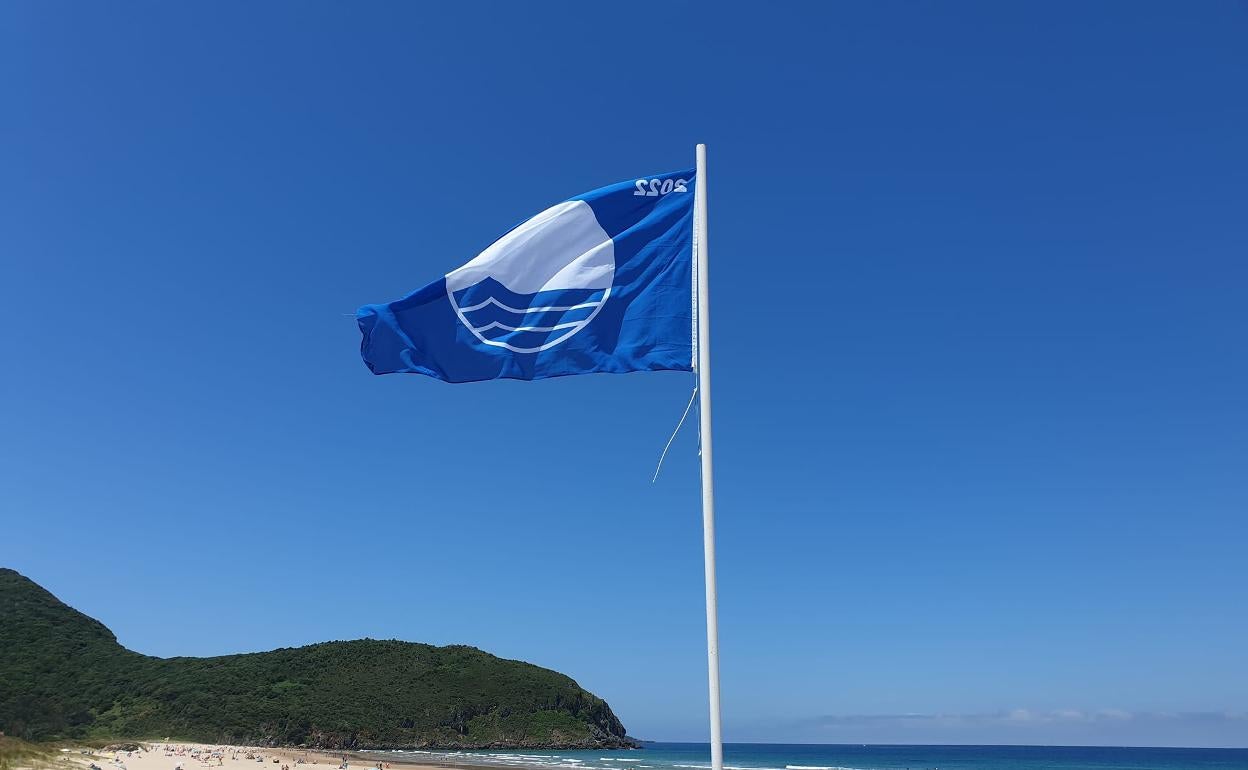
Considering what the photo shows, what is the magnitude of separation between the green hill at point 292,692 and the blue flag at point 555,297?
251ft

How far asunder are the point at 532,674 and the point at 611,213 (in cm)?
12458

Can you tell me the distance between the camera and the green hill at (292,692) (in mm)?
91375

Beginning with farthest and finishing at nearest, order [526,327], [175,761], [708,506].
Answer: [175,761]
[526,327]
[708,506]

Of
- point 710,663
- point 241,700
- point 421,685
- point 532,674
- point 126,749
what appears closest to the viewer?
point 710,663

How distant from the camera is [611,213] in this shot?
34.8 ft

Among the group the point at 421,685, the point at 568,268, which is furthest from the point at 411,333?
the point at 421,685

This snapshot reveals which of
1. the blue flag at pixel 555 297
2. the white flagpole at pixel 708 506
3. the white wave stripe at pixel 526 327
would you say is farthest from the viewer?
the white wave stripe at pixel 526 327

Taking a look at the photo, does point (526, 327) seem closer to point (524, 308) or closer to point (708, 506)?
point (524, 308)

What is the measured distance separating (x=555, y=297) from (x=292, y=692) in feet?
355

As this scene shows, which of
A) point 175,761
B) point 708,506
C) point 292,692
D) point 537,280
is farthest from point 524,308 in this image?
point 292,692

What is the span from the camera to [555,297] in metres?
10.6

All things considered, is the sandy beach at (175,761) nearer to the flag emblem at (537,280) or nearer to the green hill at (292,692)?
the green hill at (292,692)

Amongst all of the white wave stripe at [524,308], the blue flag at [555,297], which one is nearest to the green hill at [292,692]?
the blue flag at [555,297]

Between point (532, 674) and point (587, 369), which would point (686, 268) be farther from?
point (532, 674)
